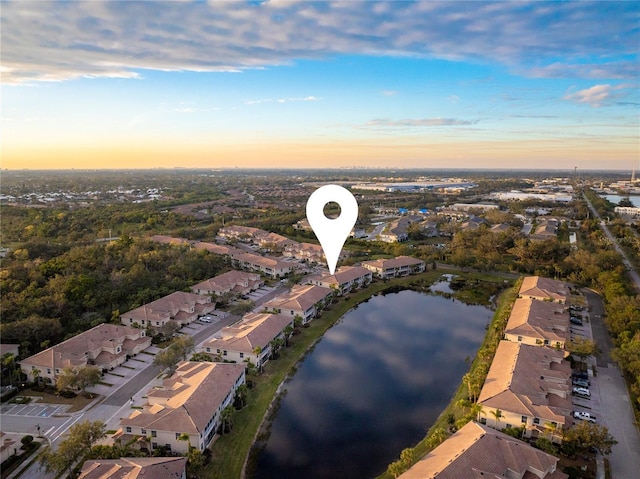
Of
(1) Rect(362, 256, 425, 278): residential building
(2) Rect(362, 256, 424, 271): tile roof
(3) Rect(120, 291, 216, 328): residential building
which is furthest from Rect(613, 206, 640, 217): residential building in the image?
(3) Rect(120, 291, 216, 328): residential building

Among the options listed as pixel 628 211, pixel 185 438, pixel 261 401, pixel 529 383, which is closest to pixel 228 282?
pixel 261 401

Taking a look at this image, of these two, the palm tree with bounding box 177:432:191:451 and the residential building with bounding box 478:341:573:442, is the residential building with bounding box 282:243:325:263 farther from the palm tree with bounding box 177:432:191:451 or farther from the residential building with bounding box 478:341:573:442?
the palm tree with bounding box 177:432:191:451

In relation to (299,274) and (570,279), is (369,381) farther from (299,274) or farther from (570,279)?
(570,279)

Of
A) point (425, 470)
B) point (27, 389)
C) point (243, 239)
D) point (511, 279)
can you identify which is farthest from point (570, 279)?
point (27, 389)

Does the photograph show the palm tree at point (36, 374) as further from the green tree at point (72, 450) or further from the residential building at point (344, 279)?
the residential building at point (344, 279)

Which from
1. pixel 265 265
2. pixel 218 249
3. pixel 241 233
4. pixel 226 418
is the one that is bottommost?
pixel 226 418

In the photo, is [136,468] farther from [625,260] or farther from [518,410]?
[625,260]
